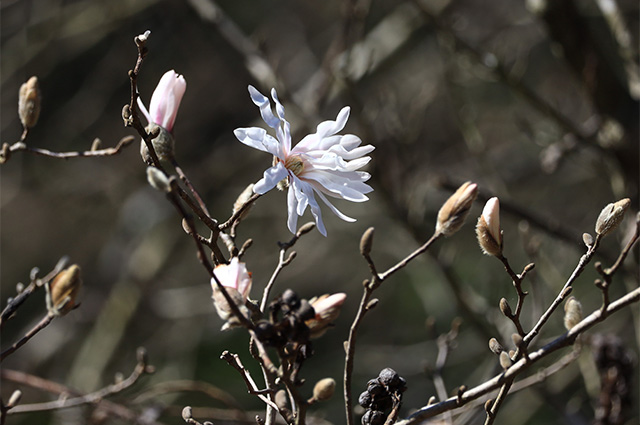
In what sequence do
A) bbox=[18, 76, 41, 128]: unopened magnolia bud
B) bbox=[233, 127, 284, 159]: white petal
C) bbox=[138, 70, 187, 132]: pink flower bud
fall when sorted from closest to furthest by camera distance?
bbox=[233, 127, 284, 159]: white petal < bbox=[138, 70, 187, 132]: pink flower bud < bbox=[18, 76, 41, 128]: unopened magnolia bud

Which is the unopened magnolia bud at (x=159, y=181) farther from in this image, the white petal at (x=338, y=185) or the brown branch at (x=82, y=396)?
the brown branch at (x=82, y=396)

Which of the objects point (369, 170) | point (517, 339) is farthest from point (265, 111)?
A: point (369, 170)

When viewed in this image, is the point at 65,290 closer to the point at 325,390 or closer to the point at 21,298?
the point at 21,298

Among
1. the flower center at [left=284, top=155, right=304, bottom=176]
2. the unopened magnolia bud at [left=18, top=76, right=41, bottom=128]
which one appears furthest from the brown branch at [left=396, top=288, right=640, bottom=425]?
the unopened magnolia bud at [left=18, top=76, right=41, bottom=128]

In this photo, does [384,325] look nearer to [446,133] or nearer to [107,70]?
[446,133]

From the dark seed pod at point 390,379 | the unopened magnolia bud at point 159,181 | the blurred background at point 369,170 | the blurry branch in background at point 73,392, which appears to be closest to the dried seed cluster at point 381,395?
the dark seed pod at point 390,379

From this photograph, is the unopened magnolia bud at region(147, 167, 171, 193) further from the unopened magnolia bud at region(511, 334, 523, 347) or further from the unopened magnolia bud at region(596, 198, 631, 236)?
the unopened magnolia bud at region(596, 198, 631, 236)
